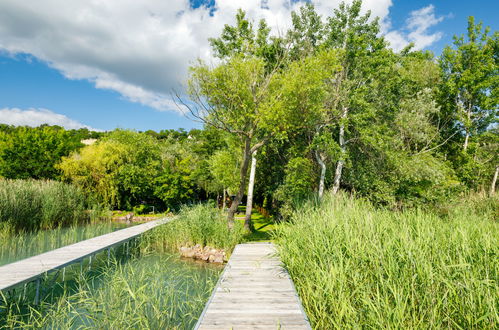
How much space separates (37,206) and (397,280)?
14099 mm

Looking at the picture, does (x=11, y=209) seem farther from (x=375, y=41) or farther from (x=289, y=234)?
(x=375, y=41)

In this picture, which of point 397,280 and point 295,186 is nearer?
point 397,280

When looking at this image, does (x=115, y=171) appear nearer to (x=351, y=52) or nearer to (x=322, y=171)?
(x=322, y=171)

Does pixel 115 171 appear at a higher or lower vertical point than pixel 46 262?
higher

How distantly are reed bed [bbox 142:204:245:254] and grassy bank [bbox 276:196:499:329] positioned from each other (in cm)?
464

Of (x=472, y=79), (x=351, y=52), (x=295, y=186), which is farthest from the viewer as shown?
(x=472, y=79)

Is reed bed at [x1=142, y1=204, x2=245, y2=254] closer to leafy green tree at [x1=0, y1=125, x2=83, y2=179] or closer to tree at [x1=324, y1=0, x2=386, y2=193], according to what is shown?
tree at [x1=324, y1=0, x2=386, y2=193]

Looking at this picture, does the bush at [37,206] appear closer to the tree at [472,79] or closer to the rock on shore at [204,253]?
the rock on shore at [204,253]

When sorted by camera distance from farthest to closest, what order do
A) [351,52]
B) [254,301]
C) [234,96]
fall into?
[351,52] → [234,96] → [254,301]

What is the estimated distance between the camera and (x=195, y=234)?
31.9 feet

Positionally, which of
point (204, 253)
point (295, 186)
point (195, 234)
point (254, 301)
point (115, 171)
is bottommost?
point (204, 253)

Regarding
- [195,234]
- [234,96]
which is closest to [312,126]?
[234,96]

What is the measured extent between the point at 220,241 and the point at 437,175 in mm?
10011

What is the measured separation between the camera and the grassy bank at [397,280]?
2646 mm
